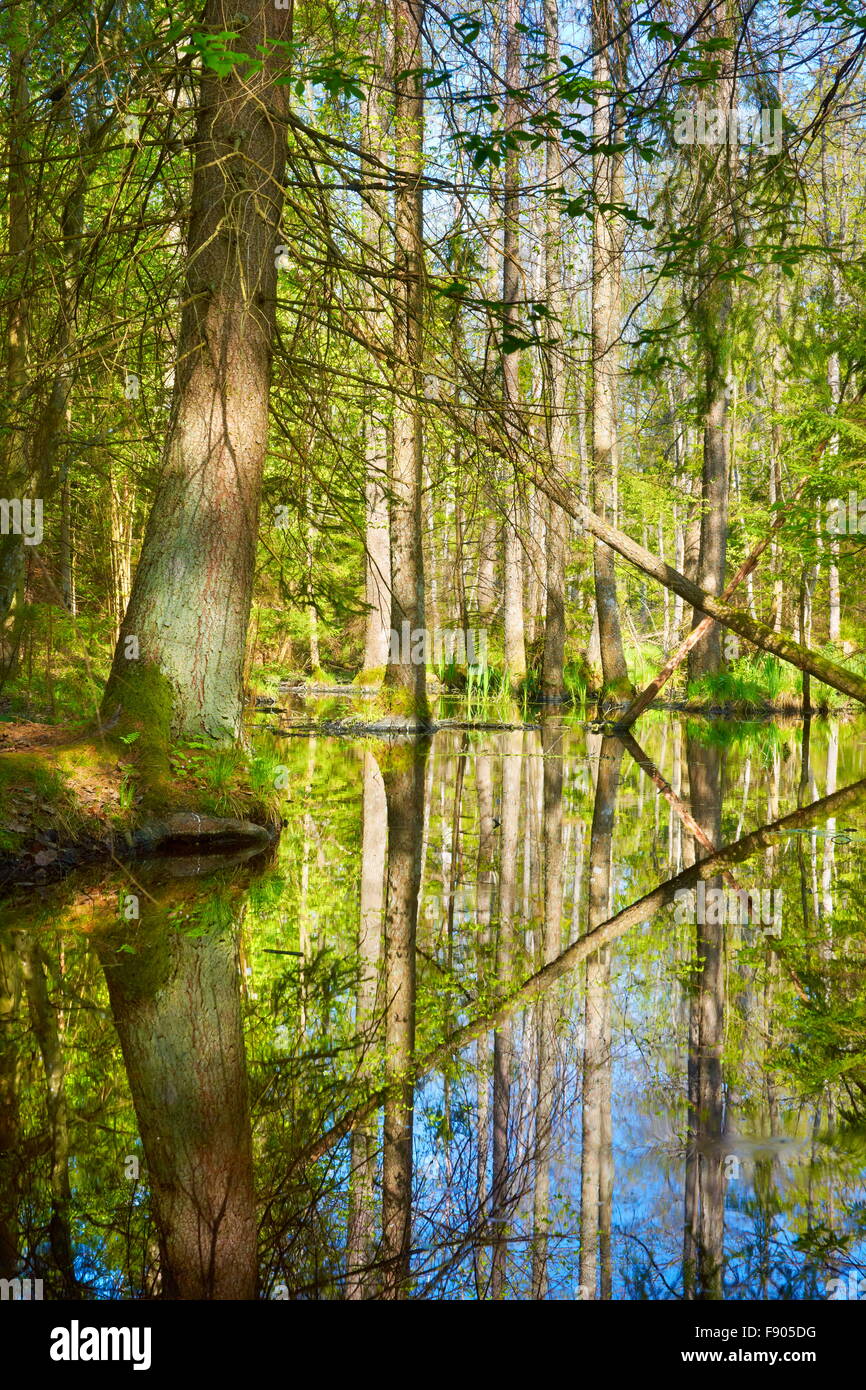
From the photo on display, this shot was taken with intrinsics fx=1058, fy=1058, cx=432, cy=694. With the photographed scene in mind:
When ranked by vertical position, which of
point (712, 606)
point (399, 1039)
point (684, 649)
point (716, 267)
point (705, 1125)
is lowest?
point (705, 1125)

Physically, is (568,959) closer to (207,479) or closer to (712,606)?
(207,479)

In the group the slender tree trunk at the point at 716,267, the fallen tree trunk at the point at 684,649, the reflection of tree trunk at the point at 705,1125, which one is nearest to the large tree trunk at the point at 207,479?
the slender tree trunk at the point at 716,267

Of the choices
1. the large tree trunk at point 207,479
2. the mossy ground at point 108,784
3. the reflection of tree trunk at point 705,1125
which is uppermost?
the large tree trunk at point 207,479

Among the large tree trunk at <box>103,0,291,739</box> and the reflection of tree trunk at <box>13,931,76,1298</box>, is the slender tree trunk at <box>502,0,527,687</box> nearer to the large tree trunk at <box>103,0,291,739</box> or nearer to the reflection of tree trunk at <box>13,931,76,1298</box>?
the large tree trunk at <box>103,0,291,739</box>

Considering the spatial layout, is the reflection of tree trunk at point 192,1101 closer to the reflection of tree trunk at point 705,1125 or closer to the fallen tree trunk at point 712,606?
the reflection of tree trunk at point 705,1125

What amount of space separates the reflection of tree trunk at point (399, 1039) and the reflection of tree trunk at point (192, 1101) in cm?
26

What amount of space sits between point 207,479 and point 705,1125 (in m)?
4.47

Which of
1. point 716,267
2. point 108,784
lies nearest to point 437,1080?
point 108,784

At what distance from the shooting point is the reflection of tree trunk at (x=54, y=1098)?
73.4 inches

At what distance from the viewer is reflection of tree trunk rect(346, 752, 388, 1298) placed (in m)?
1.93

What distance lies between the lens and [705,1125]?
2344mm

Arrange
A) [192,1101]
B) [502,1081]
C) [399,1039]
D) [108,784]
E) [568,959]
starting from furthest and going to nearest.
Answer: [108,784]
[568,959]
[399,1039]
[502,1081]
[192,1101]

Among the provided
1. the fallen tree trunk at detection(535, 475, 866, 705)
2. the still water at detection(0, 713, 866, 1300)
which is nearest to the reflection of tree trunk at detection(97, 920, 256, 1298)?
the still water at detection(0, 713, 866, 1300)

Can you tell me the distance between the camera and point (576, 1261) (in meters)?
1.86
